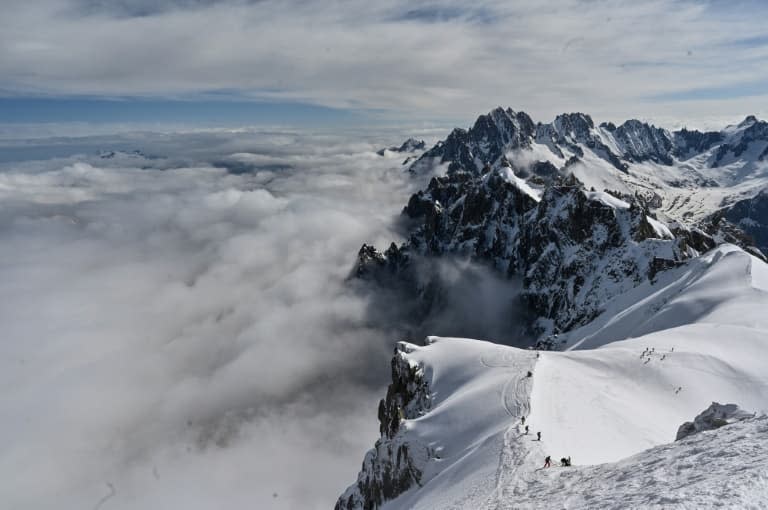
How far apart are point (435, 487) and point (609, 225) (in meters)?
119

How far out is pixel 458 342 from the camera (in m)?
63.8

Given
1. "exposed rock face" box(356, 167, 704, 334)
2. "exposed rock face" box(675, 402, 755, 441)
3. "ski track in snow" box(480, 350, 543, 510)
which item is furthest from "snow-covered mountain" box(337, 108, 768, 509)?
"exposed rock face" box(356, 167, 704, 334)

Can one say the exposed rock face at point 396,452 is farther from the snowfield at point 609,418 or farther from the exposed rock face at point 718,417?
the exposed rock face at point 718,417

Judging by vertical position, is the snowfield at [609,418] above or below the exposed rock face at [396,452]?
above

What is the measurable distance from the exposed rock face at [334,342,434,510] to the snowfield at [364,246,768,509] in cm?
118

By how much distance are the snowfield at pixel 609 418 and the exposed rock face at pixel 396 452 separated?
118cm

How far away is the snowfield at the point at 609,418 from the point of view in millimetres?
19938

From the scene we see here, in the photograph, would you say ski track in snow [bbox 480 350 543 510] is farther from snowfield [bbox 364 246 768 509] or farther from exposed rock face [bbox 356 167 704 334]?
exposed rock face [bbox 356 167 704 334]

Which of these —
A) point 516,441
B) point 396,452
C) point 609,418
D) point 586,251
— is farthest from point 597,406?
point 586,251

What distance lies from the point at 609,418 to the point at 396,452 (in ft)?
75.1

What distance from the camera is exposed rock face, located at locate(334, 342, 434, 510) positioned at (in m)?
45.2

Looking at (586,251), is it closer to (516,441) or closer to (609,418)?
(609,418)

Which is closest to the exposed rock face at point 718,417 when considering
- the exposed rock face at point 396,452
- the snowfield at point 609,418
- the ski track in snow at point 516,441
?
the snowfield at point 609,418

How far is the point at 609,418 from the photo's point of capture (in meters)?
37.9
